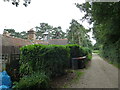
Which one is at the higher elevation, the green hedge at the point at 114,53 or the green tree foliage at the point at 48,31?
the green tree foliage at the point at 48,31

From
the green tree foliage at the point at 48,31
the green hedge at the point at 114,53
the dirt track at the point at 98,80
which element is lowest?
the dirt track at the point at 98,80

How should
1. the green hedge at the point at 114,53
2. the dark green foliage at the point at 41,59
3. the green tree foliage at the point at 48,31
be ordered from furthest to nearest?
the green tree foliage at the point at 48,31
the green hedge at the point at 114,53
the dark green foliage at the point at 41,59

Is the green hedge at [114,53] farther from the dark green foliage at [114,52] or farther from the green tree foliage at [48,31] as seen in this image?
the green tree foliage at [48,31]

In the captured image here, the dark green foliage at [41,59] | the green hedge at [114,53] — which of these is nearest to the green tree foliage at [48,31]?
the green hedge at [114,53]

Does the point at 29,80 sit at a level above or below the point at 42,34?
below

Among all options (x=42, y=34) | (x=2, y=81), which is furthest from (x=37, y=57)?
(x=42, y=34)

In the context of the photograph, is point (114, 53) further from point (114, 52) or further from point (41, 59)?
point (41, 59)

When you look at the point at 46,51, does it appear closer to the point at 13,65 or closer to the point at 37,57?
the point at 37,57

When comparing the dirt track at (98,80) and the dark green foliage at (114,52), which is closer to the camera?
the dirt track at (98,80)

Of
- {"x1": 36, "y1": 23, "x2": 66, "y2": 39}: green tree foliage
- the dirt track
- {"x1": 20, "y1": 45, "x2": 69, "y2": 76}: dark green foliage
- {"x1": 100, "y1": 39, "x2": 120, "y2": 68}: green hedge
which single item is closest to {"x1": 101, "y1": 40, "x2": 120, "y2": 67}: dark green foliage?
{"x1": 100, "y1": 39, "x2": 120, "y2": 68}: green hedge

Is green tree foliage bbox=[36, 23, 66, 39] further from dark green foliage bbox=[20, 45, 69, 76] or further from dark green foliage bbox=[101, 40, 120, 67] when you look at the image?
dark green foliage bbox=[20, 45, 69, 76]

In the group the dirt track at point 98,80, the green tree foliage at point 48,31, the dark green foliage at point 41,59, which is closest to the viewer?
the dirt track at point 98,80

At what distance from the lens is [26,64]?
513cm

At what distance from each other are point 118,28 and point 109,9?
6.91 feet
